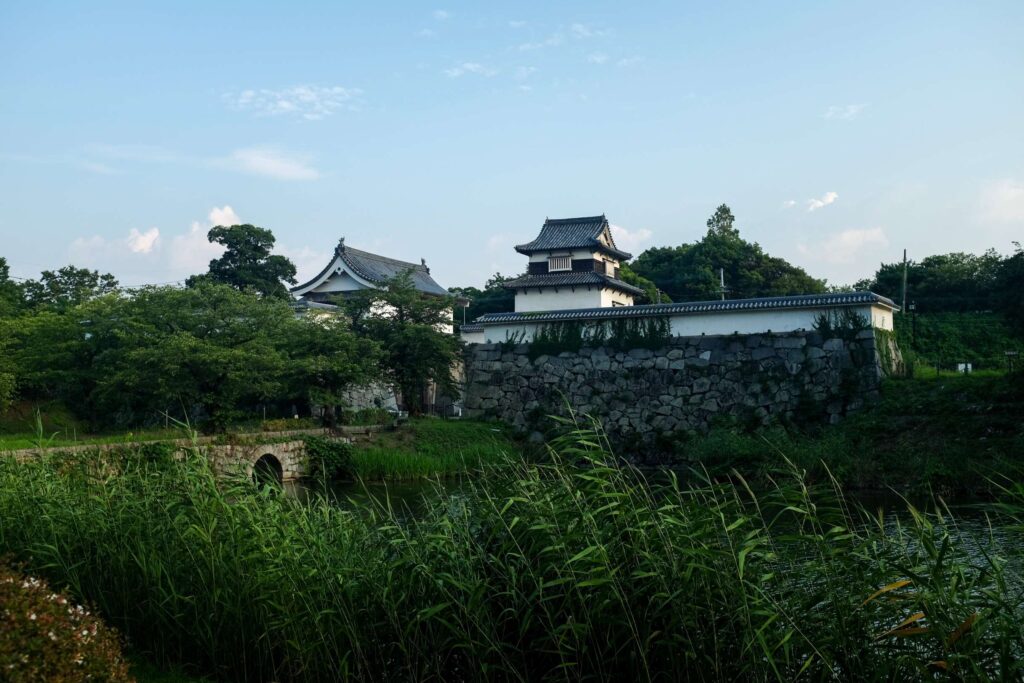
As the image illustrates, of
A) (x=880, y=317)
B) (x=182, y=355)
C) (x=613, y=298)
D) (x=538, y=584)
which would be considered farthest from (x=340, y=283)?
(x=538, y=584)

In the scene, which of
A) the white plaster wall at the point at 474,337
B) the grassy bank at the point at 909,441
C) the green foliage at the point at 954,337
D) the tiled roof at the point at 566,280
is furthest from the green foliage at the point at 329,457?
the green foliage at the point at 954,337

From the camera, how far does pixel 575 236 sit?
3017 centimetres

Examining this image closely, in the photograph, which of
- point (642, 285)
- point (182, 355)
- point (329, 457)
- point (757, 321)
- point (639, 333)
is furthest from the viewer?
point (642, 285)

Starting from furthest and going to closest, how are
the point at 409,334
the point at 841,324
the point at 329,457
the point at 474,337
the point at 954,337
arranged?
the point at 474,337, the point at 954,337, the point at 409,334, the point at 841,324, the point at 329,457

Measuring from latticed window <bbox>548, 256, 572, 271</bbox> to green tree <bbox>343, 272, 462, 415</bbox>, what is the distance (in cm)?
745

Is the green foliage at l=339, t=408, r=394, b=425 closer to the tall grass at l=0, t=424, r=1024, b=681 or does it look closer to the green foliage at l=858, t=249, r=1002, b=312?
the tall grass at l=0, t=424, r=1024, b=681

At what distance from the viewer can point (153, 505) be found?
5930 millimetres

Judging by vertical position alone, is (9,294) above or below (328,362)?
above

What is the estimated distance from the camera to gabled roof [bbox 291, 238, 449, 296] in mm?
28766

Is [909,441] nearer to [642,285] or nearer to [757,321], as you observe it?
[757,321]

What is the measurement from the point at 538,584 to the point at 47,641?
2108mm

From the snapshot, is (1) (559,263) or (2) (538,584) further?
(1) (559,263)

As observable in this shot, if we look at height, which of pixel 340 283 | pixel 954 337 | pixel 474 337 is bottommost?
pixel 954 337

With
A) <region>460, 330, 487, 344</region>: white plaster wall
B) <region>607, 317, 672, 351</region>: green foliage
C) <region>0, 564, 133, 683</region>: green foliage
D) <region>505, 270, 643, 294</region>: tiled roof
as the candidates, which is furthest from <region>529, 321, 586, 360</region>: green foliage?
<region>0, 564, 133, 683</region>: green foliage
